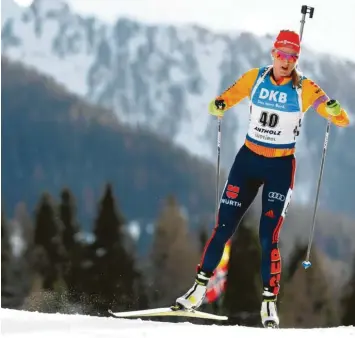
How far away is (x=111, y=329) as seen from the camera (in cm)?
363

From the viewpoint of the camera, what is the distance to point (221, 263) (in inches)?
179

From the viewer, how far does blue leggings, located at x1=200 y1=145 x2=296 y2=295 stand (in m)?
4.14

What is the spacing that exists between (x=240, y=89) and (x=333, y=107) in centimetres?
59

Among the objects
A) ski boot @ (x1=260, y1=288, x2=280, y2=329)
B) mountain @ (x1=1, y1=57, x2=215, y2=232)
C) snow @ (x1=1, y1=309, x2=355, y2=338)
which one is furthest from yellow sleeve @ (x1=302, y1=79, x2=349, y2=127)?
mountain @ (x1=1, y1=57, x2=215, y2=232)

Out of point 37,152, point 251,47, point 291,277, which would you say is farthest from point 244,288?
point 37,152

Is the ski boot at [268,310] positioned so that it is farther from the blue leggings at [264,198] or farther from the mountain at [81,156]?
the mountain at [81,156]

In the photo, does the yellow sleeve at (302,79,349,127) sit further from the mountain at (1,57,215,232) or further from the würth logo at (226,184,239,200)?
the mountain at (1,57,215,232)

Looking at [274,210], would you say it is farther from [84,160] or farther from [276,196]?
[84,160]

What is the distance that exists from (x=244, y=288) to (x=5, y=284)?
879 cm

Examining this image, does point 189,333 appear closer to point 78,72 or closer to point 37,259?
point 37,259

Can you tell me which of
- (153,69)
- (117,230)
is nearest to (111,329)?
(117,230)

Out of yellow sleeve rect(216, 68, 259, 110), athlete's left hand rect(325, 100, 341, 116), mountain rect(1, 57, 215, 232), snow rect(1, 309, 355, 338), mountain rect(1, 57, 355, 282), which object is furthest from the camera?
mountain rect(1, 57, 215, 232)

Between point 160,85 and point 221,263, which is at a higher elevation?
point 221,263

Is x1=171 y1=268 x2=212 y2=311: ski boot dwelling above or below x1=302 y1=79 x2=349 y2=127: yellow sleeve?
below
